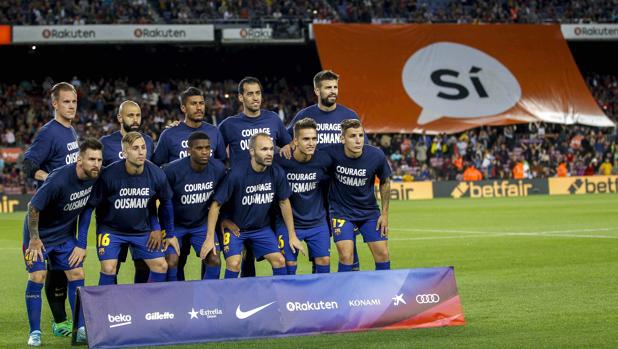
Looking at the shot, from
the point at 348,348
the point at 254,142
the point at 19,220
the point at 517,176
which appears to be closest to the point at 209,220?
the point at 254,142

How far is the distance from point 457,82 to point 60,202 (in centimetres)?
3724

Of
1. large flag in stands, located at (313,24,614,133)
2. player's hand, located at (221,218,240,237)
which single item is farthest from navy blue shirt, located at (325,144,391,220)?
large flag in stands, located at (313,24,614,133)

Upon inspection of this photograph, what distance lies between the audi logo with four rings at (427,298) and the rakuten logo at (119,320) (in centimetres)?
268

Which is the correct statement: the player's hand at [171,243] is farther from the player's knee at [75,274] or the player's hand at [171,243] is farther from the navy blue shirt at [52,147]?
the navy blue shirt at [52,147]

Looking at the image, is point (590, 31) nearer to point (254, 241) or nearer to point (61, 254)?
point (254, 241)

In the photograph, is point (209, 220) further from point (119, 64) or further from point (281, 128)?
point (119, 64)

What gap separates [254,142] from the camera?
10469 mm

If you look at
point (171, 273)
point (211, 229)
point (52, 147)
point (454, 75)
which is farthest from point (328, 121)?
point (454, 75)

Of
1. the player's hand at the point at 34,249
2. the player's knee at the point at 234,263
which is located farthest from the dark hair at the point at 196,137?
the player's hand at the point at 34,249

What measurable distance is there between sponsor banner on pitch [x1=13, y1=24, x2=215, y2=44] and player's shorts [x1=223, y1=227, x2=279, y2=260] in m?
32.9

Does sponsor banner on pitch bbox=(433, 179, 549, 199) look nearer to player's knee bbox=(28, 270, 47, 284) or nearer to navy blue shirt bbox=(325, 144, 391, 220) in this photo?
navy blue shirt bbox=(325, 144, 391, 220)

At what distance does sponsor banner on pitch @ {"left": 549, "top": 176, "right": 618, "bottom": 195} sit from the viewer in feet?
128

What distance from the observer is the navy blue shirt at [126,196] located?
388 inches

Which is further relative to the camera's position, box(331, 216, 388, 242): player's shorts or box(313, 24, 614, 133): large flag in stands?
box(313, 24, 614, 133): large flag in stands
